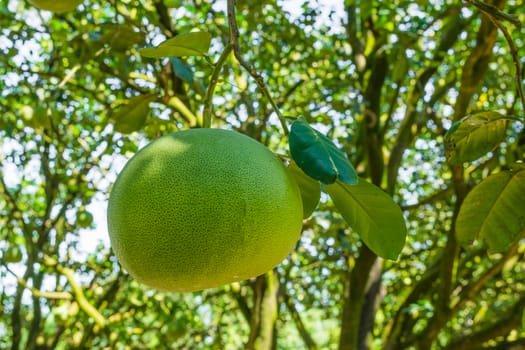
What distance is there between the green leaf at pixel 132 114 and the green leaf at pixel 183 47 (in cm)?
59

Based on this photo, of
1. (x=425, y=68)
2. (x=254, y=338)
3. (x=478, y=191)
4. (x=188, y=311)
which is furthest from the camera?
(x=188, y=311)

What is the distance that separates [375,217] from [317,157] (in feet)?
0.98

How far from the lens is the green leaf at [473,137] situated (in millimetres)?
1157

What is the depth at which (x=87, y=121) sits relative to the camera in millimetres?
3865

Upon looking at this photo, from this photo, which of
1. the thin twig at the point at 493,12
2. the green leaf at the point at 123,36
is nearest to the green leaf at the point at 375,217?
the thin twig at the point at 493,12

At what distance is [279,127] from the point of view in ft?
12.4

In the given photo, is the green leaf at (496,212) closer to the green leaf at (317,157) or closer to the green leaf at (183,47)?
the green leaf at (317,157)

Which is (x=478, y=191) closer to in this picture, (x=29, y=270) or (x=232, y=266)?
(x=232, y=266)

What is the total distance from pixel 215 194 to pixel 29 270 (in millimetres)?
3193


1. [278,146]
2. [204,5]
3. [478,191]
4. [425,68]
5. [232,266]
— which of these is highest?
[204,5]

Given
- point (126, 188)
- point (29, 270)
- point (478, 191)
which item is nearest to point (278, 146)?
point (29, 270)

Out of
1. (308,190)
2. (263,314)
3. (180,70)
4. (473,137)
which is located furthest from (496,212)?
(263,314)

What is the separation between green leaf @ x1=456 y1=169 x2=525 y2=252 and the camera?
118 cm

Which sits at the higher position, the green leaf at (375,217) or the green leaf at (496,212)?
the green leaf at (496,212)
